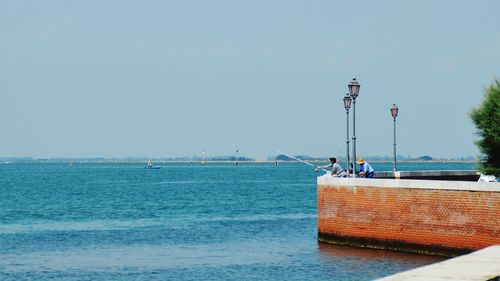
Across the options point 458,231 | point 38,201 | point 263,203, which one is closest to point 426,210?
point 458,231

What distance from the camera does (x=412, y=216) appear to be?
2822 cm

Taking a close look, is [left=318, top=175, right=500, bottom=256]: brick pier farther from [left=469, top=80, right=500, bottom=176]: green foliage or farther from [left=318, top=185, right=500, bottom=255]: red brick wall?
[left=469, top=80, right=500, bottom=176]: green foliage

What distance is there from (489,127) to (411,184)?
418cm

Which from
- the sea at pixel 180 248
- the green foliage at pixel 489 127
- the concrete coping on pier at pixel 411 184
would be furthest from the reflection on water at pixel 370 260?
the green foliage at pixel 489 127

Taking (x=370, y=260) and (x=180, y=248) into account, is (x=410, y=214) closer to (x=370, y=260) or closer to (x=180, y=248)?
(x=370, y=260)

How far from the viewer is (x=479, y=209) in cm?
2588

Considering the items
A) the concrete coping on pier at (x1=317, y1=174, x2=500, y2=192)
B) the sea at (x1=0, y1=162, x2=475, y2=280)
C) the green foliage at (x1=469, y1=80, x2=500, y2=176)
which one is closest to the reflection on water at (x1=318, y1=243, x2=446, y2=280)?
the sea at (x1=0, y1=162, x2=475, y2=280)

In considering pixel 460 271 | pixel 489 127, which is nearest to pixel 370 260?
pixel 489 127

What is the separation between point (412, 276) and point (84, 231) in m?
28.3

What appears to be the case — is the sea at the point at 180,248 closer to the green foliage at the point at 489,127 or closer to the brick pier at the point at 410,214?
the brick pier at the point at 410,214

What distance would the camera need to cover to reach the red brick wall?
2583 centimetres

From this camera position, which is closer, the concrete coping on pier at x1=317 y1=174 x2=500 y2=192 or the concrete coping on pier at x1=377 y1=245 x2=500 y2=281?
the concrete coping on pier at x1=377 y1=245 x2=500 y2=281

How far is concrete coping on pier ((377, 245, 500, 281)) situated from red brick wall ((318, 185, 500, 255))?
6663 mm

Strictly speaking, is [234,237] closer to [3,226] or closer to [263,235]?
[263,235]
